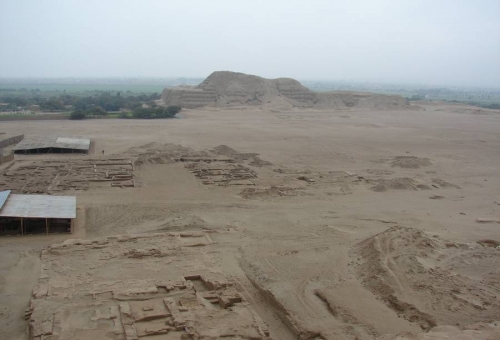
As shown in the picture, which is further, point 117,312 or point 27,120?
point 27,120

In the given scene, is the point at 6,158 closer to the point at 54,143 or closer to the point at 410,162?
the point at 54,143

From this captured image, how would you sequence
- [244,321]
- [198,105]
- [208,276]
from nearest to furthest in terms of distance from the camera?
[244,321]
[208,276]
[198,105]

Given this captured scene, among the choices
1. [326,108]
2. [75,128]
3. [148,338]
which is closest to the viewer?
[148,338]

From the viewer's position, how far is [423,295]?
10102 mm

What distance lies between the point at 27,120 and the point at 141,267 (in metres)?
37.7

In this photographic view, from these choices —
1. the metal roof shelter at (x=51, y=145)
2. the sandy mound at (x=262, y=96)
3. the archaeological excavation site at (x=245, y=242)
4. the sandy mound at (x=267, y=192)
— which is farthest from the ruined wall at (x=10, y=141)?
the sandy mound at (x=262, y=96)

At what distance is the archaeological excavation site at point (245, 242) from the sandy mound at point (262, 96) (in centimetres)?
2781

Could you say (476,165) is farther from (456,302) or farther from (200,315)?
(200,315)

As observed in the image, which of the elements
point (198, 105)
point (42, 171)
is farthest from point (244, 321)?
point (198, 105)

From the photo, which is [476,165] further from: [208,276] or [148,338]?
[148,338]

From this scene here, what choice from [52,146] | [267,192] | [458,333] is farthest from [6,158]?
[458,333]

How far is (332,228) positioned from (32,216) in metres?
9.78

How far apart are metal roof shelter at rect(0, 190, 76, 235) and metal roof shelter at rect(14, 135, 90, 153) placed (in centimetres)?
1271

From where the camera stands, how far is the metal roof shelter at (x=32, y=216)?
46.2ft
